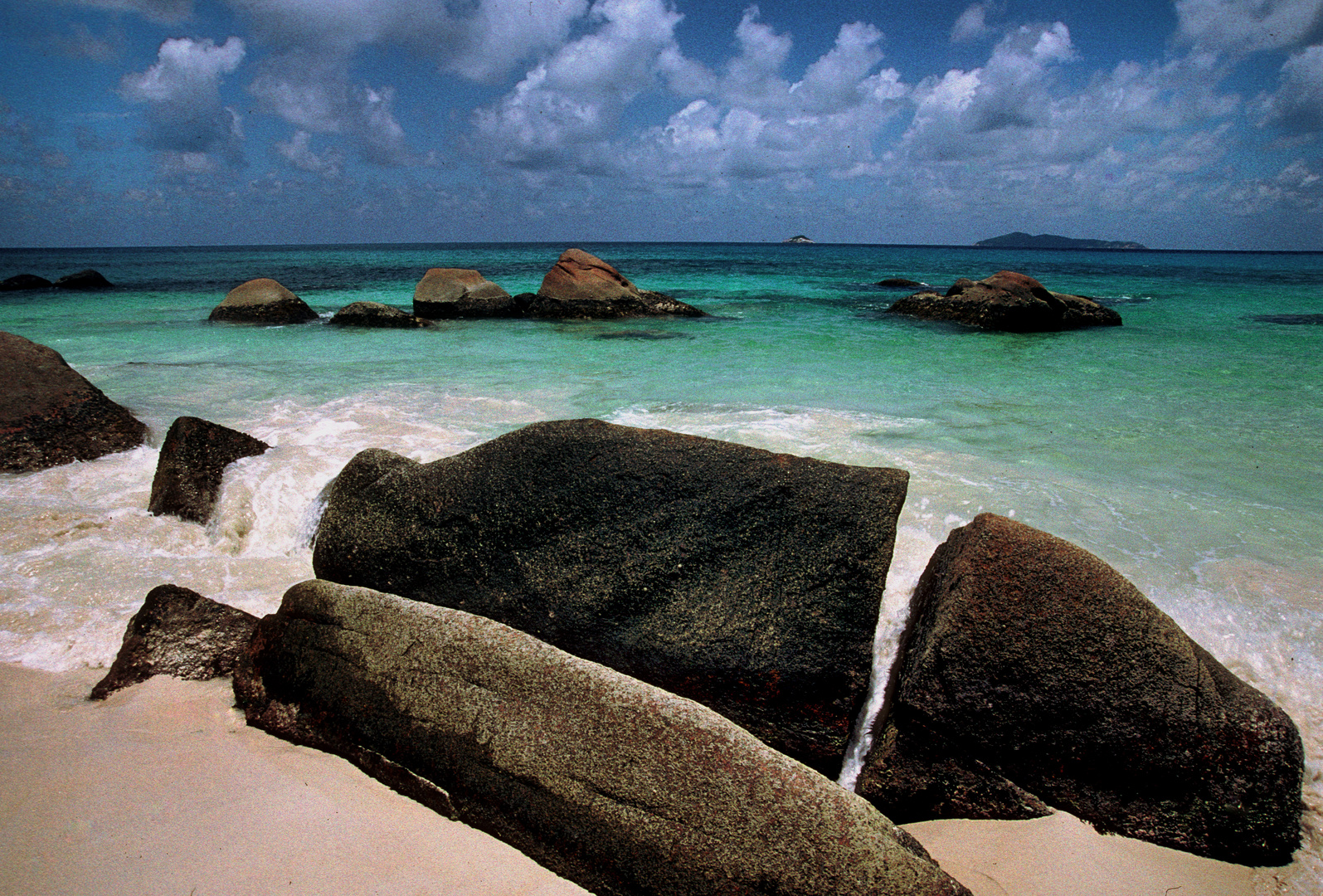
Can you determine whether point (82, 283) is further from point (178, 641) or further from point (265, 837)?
point (265, 837)

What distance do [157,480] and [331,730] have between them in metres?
3.03

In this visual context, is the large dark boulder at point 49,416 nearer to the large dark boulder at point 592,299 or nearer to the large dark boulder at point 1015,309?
the large dark boulder at point 592,299

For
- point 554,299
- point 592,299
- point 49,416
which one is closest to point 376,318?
point 554,299

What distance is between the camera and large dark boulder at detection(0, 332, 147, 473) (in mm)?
5008

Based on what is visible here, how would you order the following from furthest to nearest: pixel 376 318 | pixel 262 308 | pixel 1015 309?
pixel 262 308 < pixel 1015 309 < pixel 376 318

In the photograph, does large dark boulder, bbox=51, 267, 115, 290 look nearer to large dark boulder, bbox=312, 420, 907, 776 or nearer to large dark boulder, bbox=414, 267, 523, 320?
large dark boulder, bbox=414, 267, 523, 320

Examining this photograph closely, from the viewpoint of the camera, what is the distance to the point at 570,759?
1.94m

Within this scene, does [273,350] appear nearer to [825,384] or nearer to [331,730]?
[825,384]

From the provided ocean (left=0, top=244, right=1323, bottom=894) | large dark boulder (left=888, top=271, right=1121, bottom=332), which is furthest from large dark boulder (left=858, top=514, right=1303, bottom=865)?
large dark boulder (left=888, top=271, right=1121, bottom=332)

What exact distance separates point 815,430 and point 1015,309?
427 inches

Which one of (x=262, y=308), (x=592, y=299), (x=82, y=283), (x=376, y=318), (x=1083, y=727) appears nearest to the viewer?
(x=1083, y=727)

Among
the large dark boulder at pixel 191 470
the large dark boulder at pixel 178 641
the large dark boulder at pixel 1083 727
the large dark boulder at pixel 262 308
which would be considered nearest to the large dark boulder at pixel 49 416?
the large dark boulder at pixel 191 470

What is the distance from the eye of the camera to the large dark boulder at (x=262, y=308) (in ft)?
51.0

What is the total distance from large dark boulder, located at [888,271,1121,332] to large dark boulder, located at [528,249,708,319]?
5975 mm
